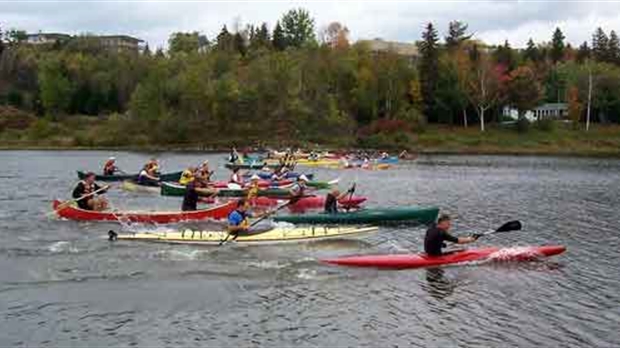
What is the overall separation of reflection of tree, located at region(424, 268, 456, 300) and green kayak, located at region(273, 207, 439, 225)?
7.14 meters

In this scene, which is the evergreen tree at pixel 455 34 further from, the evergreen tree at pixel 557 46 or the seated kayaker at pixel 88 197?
the seated kayaker at pixel 88 197

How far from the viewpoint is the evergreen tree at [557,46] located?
5399 inches

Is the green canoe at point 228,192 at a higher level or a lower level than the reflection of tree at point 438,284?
higher

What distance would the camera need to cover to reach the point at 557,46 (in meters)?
138

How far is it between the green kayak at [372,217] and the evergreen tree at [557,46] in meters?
116

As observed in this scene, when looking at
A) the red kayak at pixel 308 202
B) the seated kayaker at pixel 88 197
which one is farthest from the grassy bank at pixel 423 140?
the seated kayaker at pixel 88 197

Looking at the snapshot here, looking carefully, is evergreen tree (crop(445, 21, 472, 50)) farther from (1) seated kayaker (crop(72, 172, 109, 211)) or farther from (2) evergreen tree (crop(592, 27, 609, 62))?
(1) seated kayaker (crop(72, 172, 109, 211))

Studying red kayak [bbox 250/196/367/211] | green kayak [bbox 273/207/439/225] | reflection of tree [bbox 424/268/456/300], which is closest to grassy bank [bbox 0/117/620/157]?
red kayak [bbox 250/196/367/211]

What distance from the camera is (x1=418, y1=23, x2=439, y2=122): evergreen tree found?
102 metres

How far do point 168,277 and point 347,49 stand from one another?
3732 inches

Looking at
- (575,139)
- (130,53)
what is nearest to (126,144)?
(130,53)

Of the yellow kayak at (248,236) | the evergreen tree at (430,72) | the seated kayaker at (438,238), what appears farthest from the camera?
the evergreen tree at (430,72)

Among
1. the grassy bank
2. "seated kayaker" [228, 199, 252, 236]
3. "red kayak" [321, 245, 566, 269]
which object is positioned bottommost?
"red kayak" [321, 245, 566, 269]

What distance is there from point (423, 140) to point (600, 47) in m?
58.1
